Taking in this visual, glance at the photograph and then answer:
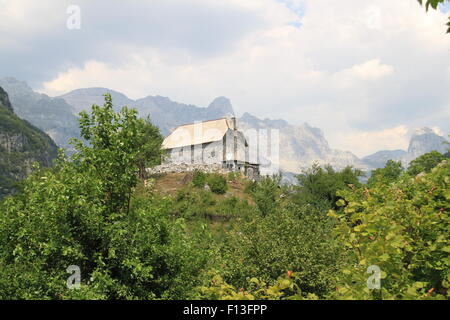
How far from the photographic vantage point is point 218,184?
203ft

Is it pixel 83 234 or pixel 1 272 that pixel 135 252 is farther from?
pixel 1 272

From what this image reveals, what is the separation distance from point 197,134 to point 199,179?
77.5 feet

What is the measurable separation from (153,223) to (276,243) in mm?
12194

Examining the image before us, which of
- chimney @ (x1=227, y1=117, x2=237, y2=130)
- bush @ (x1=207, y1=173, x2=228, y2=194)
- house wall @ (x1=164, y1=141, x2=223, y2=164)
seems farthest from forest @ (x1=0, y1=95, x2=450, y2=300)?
chimney @ (x1=227, y1=117, x2=237, y2=130)

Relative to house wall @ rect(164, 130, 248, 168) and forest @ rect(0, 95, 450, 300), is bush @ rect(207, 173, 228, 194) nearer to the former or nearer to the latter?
house wall @ rect(164, 130, 248, 168)

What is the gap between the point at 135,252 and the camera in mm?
12328

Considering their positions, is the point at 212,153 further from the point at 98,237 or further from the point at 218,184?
the point at 98,237

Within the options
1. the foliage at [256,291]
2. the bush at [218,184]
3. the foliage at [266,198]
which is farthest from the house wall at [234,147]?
the foliage at [256,291]

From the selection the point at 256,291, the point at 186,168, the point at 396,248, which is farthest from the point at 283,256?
the point at 186,168

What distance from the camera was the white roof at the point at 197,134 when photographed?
83.6 metres

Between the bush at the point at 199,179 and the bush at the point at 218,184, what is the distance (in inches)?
39.7

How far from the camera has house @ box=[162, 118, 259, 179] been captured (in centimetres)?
8219
